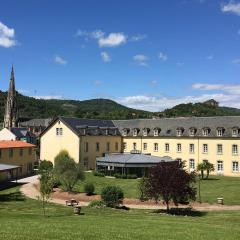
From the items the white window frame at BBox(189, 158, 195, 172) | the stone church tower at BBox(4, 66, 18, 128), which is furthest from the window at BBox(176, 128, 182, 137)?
the stone church tower at BBox(4, 66, 18, 128)

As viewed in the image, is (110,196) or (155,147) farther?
(155,147)

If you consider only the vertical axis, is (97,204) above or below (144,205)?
above

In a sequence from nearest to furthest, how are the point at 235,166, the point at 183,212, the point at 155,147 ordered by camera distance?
the point at 183,212 < the point at 235,166 < the point at 155,147

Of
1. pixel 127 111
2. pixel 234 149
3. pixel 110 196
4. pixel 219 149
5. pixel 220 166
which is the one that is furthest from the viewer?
pixel 127 111

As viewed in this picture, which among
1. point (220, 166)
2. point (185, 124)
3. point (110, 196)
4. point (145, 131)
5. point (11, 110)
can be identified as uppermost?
point (11, 110)

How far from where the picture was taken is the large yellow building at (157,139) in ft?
208

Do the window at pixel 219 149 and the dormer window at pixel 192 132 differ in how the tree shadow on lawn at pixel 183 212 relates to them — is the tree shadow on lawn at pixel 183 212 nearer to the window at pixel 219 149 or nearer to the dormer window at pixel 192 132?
the window at pixel 219 149

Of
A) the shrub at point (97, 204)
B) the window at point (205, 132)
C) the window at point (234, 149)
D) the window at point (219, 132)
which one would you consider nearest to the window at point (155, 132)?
the window at point (205, 132)

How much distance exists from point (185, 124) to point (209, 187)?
2142 centimetres

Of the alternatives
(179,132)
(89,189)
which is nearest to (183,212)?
(89,189)

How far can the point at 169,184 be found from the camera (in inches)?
1304

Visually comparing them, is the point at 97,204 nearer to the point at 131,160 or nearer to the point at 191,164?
the point at 131,160

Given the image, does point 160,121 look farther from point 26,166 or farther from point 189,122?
point 26,166

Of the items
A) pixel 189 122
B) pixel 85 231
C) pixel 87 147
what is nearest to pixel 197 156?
pixel 189 122
